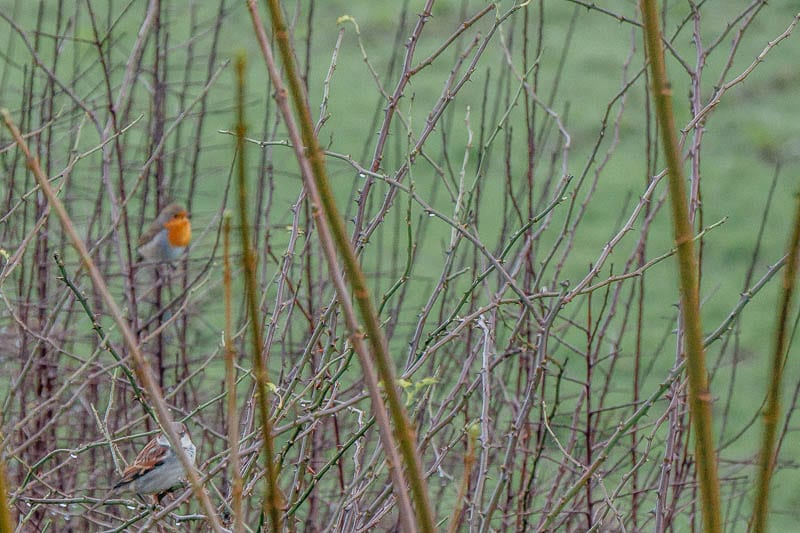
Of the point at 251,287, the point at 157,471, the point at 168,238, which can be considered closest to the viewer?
the point at 251,287

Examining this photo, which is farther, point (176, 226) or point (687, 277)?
point (176, 226)

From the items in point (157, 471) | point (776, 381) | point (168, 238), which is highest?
point (776, 381)

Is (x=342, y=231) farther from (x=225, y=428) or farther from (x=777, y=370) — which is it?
(x=225, y=428)

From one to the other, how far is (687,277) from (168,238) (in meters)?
4.90

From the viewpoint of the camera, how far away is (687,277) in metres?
1.17

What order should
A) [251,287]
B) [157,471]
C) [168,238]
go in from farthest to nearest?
[168,238], [157,471], [251,287]

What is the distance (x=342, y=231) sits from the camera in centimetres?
115

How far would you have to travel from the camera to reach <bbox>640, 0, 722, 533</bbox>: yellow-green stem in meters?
1.12

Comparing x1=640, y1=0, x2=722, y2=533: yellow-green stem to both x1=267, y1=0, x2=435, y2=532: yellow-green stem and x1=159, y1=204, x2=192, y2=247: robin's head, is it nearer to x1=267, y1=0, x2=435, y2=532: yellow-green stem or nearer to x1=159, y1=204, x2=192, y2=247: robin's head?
x1=267, y1=0, x2=435, y2=532: yellow-green stem

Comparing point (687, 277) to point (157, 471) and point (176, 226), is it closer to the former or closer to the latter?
point (157, 471)

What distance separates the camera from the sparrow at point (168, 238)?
18.5 feet

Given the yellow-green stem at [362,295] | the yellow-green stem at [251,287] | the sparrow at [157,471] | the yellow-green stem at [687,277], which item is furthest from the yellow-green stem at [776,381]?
the sparrow at [157,471]

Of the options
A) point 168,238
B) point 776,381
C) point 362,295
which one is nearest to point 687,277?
point 776,381

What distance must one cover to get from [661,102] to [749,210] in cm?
891
